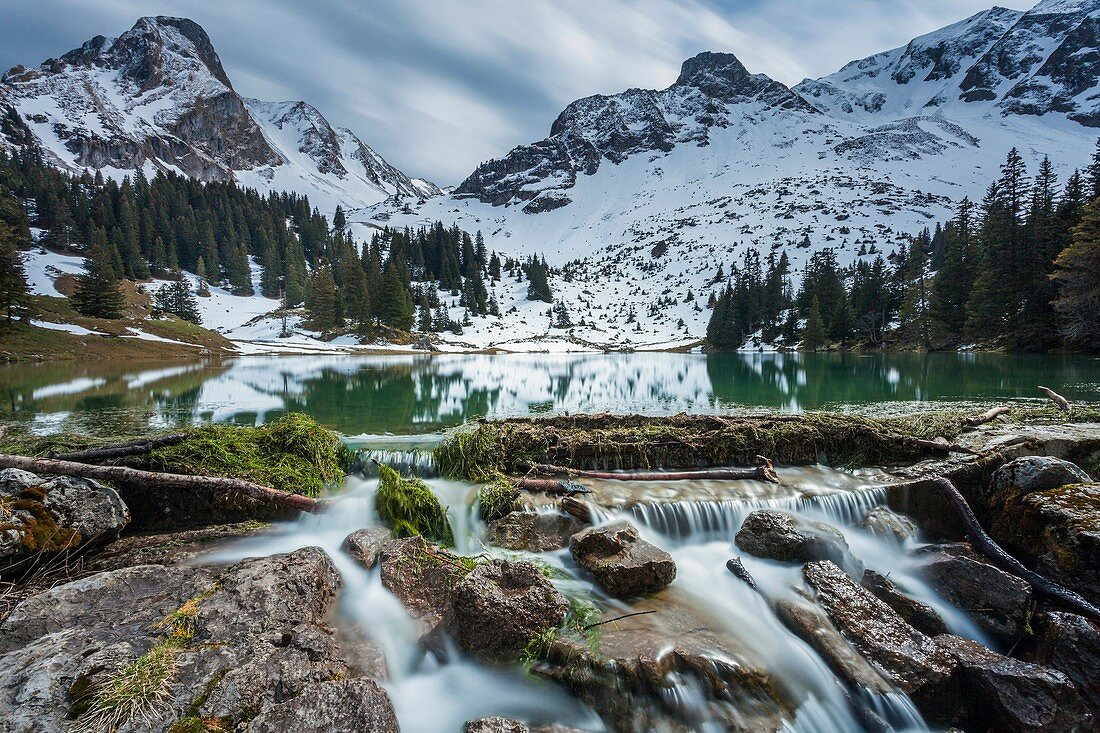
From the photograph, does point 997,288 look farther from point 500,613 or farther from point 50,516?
point 50,516

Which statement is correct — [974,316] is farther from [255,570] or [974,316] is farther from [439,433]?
[255,570]

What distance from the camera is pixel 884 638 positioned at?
437 cm

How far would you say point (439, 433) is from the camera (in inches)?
436

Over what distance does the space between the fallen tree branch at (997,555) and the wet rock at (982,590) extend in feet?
0.62

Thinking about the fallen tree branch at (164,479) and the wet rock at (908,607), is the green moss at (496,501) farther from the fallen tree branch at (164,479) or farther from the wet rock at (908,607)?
the wet rock at (908,607)

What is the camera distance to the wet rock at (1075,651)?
3.99 metres

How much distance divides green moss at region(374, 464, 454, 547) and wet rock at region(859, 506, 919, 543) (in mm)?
5969

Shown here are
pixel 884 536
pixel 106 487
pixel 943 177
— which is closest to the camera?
pixel 106 487

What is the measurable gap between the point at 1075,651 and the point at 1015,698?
1.05m

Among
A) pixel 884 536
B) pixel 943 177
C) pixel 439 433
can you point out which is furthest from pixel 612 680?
pixel 943 177

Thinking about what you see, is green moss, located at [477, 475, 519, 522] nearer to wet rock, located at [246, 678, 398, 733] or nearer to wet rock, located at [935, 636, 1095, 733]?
wet rock, located at [246, 678, 398, 733]

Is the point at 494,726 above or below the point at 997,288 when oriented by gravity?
below

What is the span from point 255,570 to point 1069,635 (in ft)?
24.8

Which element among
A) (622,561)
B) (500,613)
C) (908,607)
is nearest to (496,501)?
(622,561)
